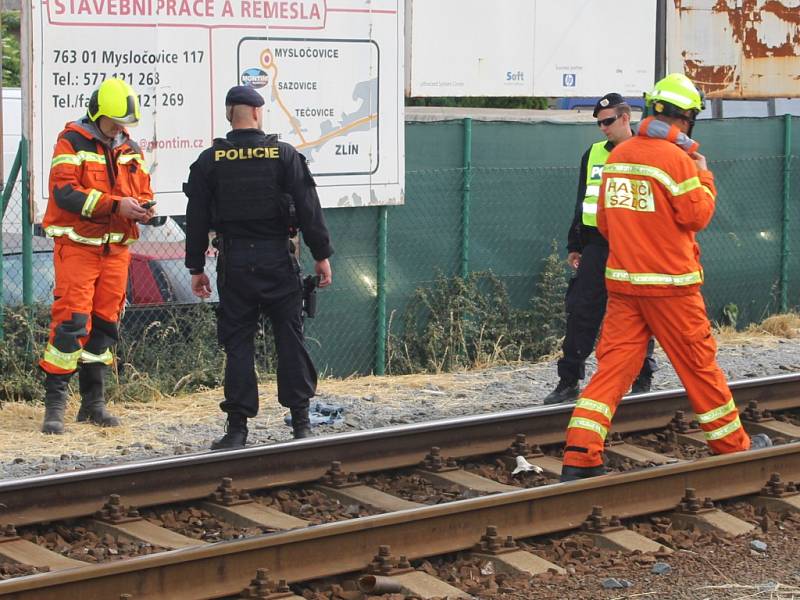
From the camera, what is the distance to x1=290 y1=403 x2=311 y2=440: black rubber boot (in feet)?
29.1

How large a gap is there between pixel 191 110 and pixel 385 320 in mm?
2530

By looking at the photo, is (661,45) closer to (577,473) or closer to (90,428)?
(90,428)

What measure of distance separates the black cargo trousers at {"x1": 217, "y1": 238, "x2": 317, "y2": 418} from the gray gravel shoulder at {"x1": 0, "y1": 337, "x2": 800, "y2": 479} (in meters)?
0.63

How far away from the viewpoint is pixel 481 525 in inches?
274

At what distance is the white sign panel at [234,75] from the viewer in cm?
1092

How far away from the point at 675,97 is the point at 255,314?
2.75 meters

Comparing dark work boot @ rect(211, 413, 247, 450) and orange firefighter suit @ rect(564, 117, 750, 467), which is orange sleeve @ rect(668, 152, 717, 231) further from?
dark work boot @ rect(211, 413, 247, 450)

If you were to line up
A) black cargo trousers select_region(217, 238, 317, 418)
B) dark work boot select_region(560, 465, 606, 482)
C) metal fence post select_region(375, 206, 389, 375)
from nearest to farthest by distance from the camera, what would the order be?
dark work boot select_region(560, 465, 606, 482) → black cargo trousers select_region(217, 238, 317, 418) → metal fence post select_region(375, 206, 389, 375)

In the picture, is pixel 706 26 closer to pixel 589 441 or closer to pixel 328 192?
pixel 328 192

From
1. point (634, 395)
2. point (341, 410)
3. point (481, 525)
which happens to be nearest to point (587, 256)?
point (634, 395)

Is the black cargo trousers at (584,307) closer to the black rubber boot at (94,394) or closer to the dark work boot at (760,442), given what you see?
the dark work boot at (760,442)

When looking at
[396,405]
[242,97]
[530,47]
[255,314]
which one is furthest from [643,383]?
[530,47]

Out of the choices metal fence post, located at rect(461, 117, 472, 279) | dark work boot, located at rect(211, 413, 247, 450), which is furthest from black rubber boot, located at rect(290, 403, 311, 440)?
metal fence post, located at rect(461, 117, 472, 279)

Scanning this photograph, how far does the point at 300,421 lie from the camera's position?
889 centimetres
